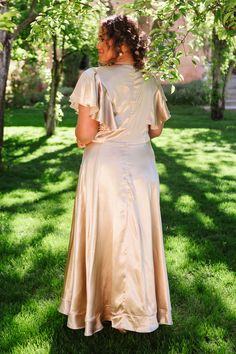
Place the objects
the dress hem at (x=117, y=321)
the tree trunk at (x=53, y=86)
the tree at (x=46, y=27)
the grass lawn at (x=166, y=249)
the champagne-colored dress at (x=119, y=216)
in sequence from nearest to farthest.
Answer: the champagne-colored dress at (x=119, y=216), the dress hem at (x=117, y=321), the grass lawn at (x=166, y=249), the tree at (x=46, y=27), the tree trunk at (x=53, y=86)

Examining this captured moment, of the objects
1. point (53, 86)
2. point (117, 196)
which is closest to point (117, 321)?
point (117, 196)

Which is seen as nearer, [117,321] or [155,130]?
[117,321]

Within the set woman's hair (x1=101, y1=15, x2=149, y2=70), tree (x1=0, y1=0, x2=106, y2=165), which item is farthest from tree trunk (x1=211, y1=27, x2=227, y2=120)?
woman's hair (x1=101, y1=15, x2=149, y2=70)

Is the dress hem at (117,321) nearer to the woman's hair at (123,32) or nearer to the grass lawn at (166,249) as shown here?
the grass lawn at (166,249)

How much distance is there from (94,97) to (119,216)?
80 centimetres

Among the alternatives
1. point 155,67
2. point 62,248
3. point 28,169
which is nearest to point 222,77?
point 28,169

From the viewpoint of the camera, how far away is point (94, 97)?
3.00 m

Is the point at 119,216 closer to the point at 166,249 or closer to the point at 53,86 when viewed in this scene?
the point at 166,249

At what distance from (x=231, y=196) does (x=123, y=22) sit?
186 inches

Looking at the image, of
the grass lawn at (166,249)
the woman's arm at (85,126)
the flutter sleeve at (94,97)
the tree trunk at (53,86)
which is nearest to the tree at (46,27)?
the tree trunk at (53,86)

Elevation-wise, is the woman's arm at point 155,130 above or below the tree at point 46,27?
below

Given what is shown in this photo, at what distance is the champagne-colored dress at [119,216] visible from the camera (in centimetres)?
315

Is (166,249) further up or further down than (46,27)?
further down

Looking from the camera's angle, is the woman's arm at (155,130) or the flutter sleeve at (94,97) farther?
the woman's arm at (155,130)
